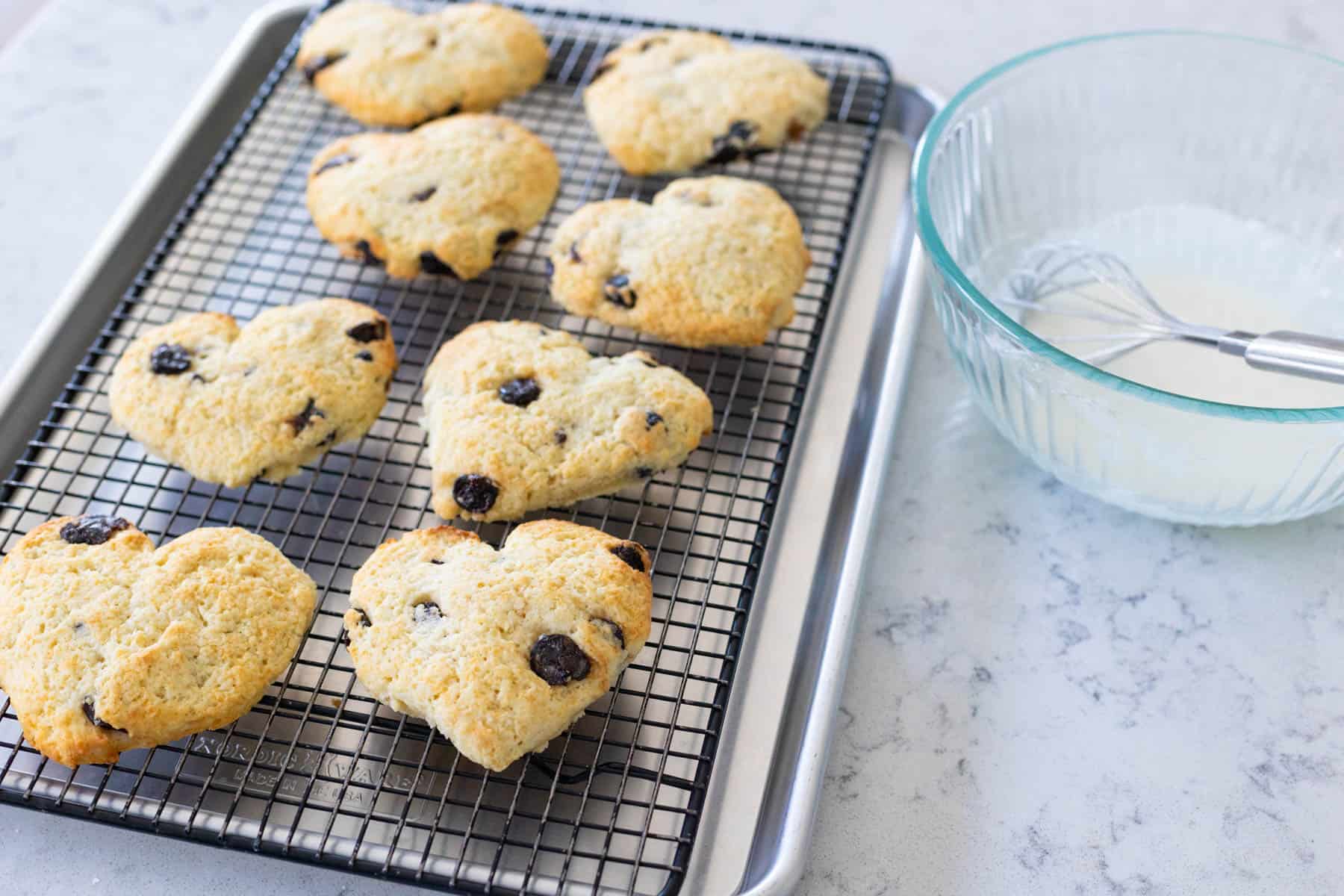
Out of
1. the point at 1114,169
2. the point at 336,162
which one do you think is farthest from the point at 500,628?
the point at 1114,169

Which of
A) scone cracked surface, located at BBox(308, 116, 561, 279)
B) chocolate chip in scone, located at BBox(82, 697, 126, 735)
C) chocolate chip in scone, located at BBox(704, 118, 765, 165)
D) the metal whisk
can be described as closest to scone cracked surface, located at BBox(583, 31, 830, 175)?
chocolate chip in scone, located at BBox(704, 118, 765, 165)

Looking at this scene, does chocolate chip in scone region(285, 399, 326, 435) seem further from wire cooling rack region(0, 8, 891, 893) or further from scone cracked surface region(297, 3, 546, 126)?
scone cracked surface region(297, 3, 546, 126)

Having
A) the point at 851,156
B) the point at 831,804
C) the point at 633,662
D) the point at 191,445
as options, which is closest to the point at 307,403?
the point at 191,445

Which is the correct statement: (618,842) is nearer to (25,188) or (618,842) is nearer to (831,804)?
(831,804)

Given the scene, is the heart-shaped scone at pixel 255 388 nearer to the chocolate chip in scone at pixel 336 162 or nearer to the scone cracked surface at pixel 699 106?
the chocolate chip in scone at pixel 336 162

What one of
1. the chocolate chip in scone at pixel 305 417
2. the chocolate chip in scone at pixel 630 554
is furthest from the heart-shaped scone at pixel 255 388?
the chocolate chip in scone at pixel 630 554

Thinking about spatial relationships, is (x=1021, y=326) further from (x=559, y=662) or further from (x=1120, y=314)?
(x=559, y=662)
